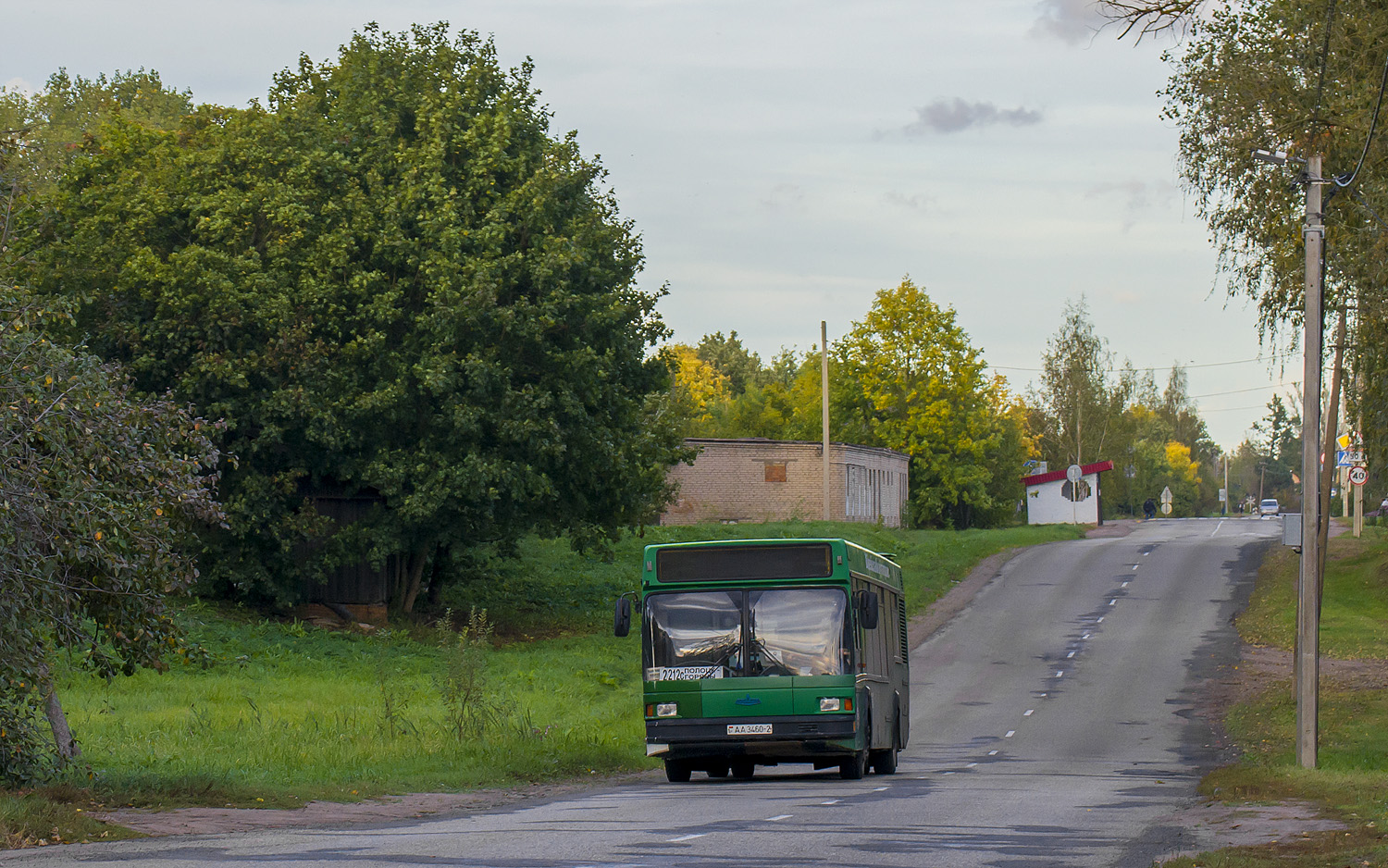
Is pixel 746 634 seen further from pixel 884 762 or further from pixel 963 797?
pixel 884 762

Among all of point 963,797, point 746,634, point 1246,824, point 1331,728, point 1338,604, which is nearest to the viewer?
point 1246,824

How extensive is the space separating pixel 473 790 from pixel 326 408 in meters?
16.0

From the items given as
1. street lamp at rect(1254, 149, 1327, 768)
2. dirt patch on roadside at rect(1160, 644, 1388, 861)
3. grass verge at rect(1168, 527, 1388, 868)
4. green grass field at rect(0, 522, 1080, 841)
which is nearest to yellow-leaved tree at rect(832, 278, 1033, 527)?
grass verge at rect(1168, 527, 1388, 868)

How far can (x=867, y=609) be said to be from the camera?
57.9 feet

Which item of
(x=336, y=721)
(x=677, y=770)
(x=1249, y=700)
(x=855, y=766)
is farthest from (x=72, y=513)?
(x=1249, y=700)

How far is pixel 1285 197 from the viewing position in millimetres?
26969

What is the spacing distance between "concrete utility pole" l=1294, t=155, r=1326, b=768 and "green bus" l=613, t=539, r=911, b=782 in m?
6.80

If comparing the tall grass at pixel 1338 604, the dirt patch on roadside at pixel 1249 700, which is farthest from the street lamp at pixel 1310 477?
the tall grass at pixel 1338 604

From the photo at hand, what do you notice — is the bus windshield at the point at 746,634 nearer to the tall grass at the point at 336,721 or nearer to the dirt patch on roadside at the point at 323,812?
the dirt patch on roadside at the point at 323,812

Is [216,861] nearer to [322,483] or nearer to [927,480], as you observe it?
[322,483]

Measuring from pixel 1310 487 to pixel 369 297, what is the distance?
20.0m

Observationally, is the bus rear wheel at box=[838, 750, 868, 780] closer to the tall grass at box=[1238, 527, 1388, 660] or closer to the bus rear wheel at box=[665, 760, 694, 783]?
the bus rear wheel at box=[665, 760, 694, 783]

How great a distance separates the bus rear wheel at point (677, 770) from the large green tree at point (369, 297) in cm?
1343

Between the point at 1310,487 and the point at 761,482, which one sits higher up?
the point at 761,482
